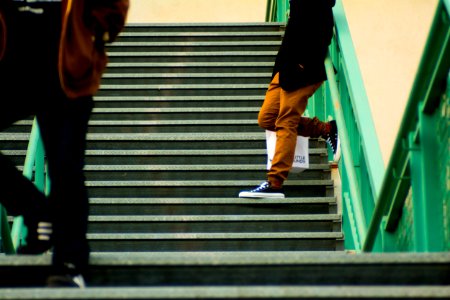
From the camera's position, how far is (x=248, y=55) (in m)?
9.66

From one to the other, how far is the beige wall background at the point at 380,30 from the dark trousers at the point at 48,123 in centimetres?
898

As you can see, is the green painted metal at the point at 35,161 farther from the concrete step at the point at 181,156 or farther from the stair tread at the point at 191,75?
the stair tread at the point at 191,75

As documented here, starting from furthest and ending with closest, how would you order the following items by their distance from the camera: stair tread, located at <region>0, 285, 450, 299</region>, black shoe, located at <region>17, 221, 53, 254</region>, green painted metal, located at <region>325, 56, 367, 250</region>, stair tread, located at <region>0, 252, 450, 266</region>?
green painted metal, located at <region>325, 56, 367, 250</region>
black shoe, located at <region>17, 221, 53, 254</region>
stair tread, located at <region>0, 252, 450, 266</region>
stair tread, located at <region>0, 285, 450, 299</region>

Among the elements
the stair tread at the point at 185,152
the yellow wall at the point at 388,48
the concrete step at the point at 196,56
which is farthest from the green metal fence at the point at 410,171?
the yellow wall at the point at 388,48

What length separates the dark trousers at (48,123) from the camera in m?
4.04

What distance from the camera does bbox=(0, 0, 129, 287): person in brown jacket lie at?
13.2ft

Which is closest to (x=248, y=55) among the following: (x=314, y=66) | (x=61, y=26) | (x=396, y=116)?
(x=314, y=66)

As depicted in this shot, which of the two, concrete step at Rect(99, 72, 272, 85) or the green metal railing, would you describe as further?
concrete step at Rect(99, 72, 272, 85)

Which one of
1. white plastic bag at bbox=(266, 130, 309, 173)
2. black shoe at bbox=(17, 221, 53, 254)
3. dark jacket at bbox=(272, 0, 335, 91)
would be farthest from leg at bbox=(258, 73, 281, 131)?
black shoe at bbox=(17, 221, 53, 254)

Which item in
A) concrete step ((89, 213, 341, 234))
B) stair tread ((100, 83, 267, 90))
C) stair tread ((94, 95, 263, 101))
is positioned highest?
stair tread ((100, 83, 267, 90))

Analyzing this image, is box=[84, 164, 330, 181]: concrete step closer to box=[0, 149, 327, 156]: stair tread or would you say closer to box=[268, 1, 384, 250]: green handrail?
box=[0, 149, 327, 156]: stair tread

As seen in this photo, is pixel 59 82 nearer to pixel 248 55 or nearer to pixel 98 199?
pixel 98 199

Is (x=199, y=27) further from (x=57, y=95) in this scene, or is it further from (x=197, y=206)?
(x=57, y=95)

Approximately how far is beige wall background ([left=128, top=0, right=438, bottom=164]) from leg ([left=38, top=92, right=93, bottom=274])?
355 inches
